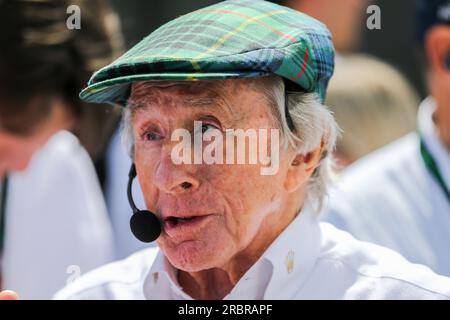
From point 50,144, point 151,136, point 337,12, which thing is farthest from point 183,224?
point 337,12

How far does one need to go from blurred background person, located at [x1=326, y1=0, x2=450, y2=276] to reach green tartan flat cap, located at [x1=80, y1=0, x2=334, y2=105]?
3.89ft

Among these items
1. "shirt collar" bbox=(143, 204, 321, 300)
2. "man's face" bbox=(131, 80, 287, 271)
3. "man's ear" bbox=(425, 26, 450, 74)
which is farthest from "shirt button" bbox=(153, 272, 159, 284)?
"man's ear" bbox=(425, 26, 450, 74)

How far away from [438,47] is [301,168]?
1.49m

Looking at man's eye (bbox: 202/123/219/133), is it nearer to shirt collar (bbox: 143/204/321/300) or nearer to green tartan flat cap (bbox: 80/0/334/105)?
A: green tartan flat cap (bbox: 80/0/334/105)

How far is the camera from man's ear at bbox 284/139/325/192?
→ 2.38 m

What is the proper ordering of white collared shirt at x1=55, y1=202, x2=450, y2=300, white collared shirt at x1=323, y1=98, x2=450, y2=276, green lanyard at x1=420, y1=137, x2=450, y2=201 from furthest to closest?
green lanyard at x1=420, y1=137, x2=450, y2=201 < white collared shirt at x1=323, y1=98, x2=450, y2=276 < white collared shirt at x1=55, y1=202, x2=450, y2=300

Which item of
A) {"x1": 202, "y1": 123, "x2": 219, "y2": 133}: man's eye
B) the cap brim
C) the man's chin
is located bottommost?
the man's chin

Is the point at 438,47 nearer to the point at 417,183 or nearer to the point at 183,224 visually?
the point at 417,183

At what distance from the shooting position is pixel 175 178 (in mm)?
2225

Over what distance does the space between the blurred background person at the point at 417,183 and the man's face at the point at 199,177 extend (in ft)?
3.91

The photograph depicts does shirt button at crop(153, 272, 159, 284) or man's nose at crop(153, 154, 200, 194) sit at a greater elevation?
man's nose at crop(153, 154, 200, 194)

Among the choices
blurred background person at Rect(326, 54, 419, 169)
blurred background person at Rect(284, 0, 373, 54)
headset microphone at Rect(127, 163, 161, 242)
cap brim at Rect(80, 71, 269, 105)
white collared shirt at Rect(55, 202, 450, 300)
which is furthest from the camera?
blurred background person at Rect(326, 54, 419, 169)
